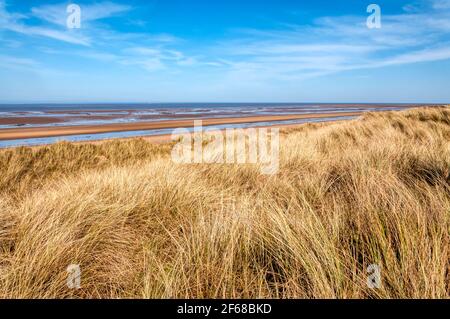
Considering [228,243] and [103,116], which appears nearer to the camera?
[228,243]

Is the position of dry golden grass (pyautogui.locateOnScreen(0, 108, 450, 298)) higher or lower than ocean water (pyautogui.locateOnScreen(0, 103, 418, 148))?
lower

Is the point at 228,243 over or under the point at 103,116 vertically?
under

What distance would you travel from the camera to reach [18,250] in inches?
97.2

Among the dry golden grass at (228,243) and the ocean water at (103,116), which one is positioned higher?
the ocean water at (103,116)

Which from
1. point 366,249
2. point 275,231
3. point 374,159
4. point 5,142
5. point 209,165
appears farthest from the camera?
point 5,142

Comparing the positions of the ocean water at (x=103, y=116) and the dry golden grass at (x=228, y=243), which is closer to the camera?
the dry golden grass at (x=228, y=243)

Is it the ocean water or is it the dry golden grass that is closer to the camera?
the dry golden grass

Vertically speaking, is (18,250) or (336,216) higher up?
(336,216)

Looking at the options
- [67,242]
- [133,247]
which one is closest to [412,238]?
[133,247]

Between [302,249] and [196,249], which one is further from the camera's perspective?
[196,249]
